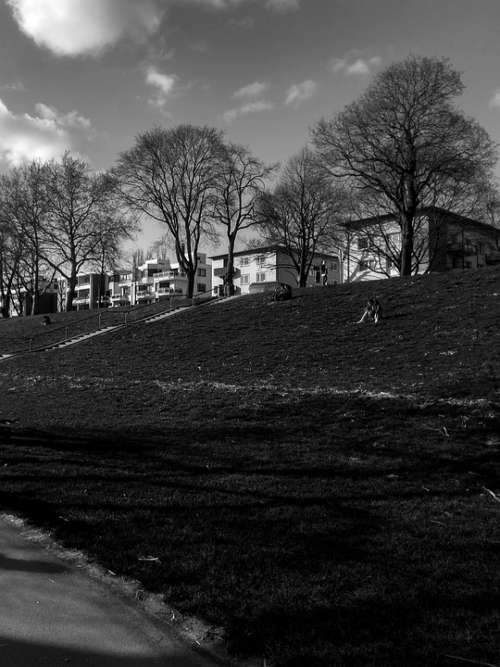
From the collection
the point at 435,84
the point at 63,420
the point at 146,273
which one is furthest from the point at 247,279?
the point at 63,420

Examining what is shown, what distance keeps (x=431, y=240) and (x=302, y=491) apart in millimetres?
42220

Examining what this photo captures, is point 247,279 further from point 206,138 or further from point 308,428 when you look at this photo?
point 308,428

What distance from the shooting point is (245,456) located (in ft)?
27.3

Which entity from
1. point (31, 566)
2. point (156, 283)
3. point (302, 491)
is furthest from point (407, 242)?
point (156, 283)

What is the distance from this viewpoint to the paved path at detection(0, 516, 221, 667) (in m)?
2.96

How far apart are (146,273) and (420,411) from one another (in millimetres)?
113959

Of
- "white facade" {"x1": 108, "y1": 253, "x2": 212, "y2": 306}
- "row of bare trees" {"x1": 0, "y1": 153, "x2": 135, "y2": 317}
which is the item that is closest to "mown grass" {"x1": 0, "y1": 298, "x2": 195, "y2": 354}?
"row of bare trees" {"x1": 0, "y1": 153, "x2": 135, "y2": 317}

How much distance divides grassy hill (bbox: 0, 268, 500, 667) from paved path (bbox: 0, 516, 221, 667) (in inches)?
13.0

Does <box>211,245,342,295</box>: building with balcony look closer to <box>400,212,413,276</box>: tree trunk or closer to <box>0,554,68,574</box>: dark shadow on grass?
<box>400,212,413,276</box>: tree trunk

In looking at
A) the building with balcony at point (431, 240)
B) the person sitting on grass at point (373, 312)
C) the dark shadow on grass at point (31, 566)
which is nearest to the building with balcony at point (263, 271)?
the building with balcony at point (431, 240)

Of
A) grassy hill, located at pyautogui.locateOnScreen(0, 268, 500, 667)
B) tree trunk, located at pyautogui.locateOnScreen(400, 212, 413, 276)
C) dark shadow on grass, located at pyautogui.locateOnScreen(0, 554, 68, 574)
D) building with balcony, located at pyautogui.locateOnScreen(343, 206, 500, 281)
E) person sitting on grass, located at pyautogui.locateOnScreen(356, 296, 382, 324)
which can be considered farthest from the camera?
building with balcony, located at pyautogui.locateOnScreen(343, 206, 500, 281)

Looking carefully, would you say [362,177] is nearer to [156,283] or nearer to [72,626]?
[72,626]

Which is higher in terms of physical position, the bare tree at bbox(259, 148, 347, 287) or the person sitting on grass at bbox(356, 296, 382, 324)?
the bare tree at bbox(259, 148, 347, 287)

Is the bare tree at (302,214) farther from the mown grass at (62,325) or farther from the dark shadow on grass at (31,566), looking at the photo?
the dark shadow on grass at (31,566)
